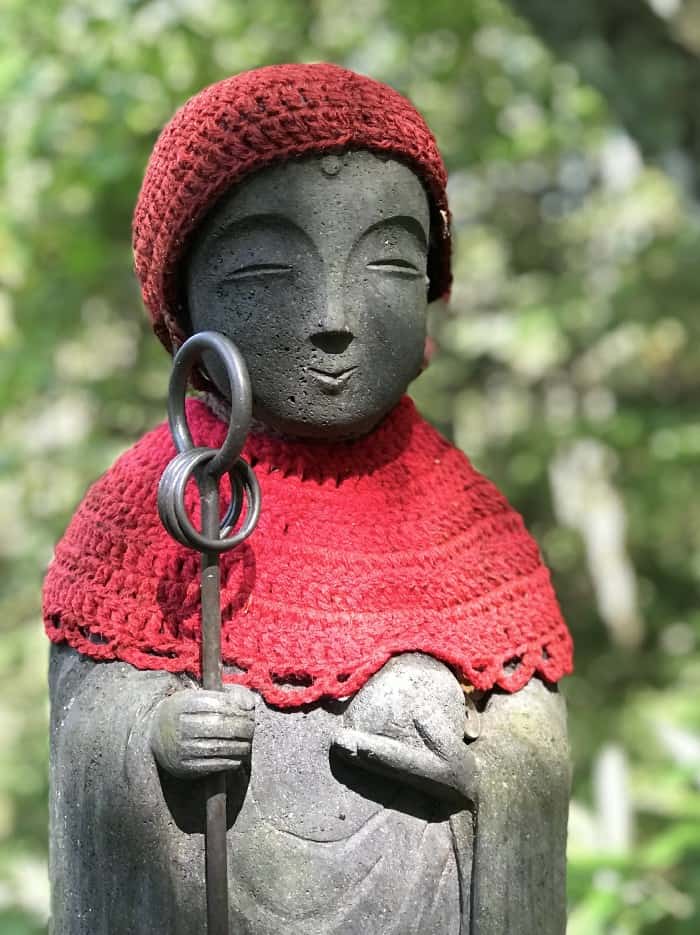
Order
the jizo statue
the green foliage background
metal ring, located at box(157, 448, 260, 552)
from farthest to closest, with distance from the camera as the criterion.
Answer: the green foliage background
the jizo statue
metal ring, located at box(157, 448, 260, 552)

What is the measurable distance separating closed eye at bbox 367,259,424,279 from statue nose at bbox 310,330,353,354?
11cm

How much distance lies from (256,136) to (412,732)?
852 millimetres

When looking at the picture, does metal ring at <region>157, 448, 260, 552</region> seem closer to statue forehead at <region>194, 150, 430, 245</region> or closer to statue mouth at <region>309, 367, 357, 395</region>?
statue mouth at <region>309, 367, 357, 395</region>

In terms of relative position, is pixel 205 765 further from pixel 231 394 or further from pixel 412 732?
pixel 231 394

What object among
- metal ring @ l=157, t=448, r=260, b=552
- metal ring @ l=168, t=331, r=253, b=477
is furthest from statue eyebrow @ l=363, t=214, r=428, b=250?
metal ring @ l=157, t=448, r=260, b=552

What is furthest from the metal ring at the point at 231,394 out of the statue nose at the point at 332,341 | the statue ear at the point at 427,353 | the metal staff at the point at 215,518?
the statue ear at the point at 427,353

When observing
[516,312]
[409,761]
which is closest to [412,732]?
[409,761]

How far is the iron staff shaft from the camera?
1454mm

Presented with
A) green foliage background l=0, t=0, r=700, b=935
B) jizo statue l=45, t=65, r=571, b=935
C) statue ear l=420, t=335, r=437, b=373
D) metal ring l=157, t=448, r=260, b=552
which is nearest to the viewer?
metal ring l=157, t=448, r=260, b=552

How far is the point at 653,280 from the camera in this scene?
4.45 metres

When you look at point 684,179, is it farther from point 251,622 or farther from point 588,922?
point 251,622

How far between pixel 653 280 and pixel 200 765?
11.5 feet

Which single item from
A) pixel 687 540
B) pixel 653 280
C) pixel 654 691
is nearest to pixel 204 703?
pixel 653 280

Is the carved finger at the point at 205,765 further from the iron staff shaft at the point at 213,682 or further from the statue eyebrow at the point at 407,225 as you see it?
the statue eyebrow at the point at 407,225
